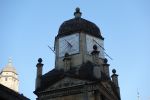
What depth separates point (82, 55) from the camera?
1479 inches

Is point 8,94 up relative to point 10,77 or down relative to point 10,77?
down

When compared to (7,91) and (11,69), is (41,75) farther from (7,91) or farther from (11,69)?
(11,69)

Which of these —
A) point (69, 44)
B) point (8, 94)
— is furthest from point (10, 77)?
point (8, 94)

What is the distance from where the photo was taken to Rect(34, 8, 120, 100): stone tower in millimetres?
34438

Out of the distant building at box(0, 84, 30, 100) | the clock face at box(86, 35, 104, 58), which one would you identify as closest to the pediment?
the clock face at box(86, 35, 104, 58)

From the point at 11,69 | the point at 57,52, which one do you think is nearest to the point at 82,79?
the point at 57,52

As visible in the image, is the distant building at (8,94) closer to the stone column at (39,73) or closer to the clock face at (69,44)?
the stone column at (39,73)

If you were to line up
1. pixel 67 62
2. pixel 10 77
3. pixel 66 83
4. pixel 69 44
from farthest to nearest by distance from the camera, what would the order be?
pixel 10 77 < pixel 69 44 < pixel 67 62 < pixel 66 83

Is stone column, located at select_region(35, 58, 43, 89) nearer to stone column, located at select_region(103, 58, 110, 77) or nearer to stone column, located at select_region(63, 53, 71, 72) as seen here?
stone column, located at select_region(63, 53, 71, 72)

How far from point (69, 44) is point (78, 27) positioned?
2261 millimetres

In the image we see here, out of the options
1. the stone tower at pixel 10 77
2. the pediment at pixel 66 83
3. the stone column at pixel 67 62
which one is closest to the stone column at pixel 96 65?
the pediment at pixel 66 83

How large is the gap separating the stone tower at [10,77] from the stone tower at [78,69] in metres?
41.8

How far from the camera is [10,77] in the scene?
8088cm

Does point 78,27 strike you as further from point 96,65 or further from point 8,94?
point 8,94
